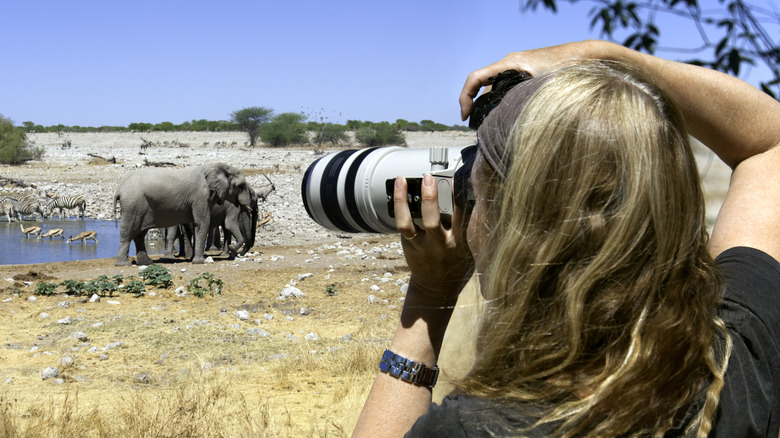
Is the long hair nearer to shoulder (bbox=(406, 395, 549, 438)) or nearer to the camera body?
shoulder (bbox=(406, 395, 549, 438))

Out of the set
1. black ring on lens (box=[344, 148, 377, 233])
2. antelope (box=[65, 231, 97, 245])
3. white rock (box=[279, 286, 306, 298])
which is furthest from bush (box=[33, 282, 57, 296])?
antelope (box=[65, 231, 97, 245])

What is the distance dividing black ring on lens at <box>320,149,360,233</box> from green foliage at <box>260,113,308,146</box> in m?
50.3

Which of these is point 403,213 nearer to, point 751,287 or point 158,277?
point 751,287

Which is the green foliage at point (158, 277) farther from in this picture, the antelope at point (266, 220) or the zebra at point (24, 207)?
the zebra at point (24, 207)

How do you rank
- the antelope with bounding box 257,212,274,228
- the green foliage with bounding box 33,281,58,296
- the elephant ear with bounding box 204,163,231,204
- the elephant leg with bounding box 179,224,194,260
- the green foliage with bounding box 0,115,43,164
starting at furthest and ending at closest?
the green foliage with bounding box 0,115,43,164
the antelope with bounding box 257,212,274,228
the elephant leg with bounding box 179,224,194,260
the elephant ear with bounding box 204,163,231,204
the green foliage with bounding box 33,281,58,296

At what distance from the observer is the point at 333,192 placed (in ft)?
7.06

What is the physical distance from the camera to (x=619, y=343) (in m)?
1.07

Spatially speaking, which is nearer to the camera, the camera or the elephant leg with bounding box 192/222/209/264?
the camera

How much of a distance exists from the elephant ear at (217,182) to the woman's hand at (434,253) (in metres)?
13.3

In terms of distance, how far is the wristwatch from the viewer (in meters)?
1.54

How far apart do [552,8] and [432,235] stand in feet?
4.06

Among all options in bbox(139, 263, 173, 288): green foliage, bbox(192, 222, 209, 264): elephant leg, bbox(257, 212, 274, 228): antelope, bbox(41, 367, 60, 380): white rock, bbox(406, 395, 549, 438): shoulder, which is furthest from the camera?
bbox(257, 212, 274, 228): antelope

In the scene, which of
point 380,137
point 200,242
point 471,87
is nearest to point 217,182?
point 200,242

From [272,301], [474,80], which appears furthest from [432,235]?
[272,301]
